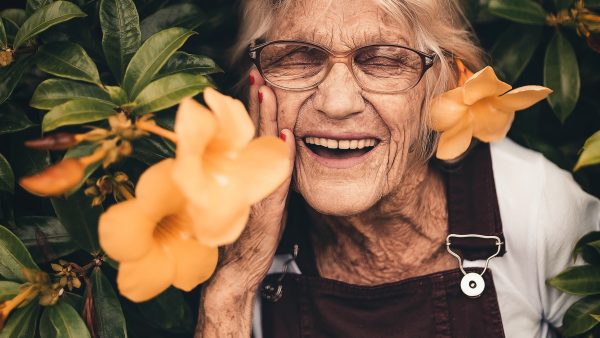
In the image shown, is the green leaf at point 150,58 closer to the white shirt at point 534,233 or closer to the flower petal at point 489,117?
the flower petal at point 489,117

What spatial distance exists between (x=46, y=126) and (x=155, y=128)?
1.08 ft

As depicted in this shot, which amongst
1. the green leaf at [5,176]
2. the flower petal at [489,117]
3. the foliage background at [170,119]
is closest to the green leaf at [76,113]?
the foliage background at [170,119]

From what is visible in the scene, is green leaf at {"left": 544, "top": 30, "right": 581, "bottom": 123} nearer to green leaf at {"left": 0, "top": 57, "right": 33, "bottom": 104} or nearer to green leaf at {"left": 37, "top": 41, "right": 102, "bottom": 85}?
green leaf at {"left": 37, "top": 41, "right": 102, "bottom": 85}

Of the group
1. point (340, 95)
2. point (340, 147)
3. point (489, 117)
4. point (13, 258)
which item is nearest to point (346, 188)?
point (340, 147)

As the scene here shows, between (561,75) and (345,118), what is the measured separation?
32.7 inches

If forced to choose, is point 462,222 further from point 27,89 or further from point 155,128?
point 27,89

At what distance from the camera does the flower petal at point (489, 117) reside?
1940mm

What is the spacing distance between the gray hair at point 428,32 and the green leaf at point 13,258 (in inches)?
36.7

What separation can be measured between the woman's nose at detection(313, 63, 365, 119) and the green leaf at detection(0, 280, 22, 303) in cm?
95

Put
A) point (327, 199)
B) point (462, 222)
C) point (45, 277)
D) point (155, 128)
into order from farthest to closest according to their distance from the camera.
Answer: point (462, 222)
point (327, 199)
point (45, 277)
point (155, 128)

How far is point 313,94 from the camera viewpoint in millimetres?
1938

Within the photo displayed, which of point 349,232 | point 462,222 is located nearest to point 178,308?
point 349,232

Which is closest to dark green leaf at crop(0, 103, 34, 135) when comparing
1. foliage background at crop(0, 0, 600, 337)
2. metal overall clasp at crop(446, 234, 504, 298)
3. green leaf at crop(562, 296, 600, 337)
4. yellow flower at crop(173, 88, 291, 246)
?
foliage background at crop(0, 0, 600, 337)

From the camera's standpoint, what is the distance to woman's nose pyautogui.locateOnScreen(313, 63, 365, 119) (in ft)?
6.10
